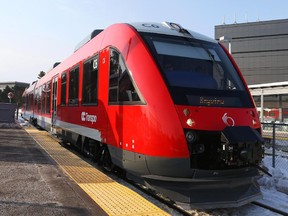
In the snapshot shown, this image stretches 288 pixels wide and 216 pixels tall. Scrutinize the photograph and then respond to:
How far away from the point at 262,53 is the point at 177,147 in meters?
89.1

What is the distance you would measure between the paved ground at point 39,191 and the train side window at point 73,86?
1788 millimetres

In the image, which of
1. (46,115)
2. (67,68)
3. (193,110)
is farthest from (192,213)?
(46,115)

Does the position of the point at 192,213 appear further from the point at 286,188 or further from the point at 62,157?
the point at 62,157

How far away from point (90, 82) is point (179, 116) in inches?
143

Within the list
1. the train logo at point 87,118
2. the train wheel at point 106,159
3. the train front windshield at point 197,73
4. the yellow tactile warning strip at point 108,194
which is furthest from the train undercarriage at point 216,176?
the train logo at point 87,118

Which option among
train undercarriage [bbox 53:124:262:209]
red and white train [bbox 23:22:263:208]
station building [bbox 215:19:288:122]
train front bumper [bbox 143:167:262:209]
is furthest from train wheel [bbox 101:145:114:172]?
station building [bbox 215:19:288:122]

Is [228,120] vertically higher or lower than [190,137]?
higher

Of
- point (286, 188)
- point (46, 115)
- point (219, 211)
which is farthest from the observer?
point (46, 115)

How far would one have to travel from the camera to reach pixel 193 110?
553 centimetres

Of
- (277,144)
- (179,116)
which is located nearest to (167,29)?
(179,116)

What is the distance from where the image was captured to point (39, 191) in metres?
6.34

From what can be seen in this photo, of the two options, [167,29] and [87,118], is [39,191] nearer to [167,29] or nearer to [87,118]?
[87,118]

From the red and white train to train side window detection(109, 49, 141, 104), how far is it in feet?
0.05

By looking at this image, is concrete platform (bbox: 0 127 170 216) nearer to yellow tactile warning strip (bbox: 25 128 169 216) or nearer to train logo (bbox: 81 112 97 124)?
yellow tactile warning strip (bbox: 25 128 169 216)
